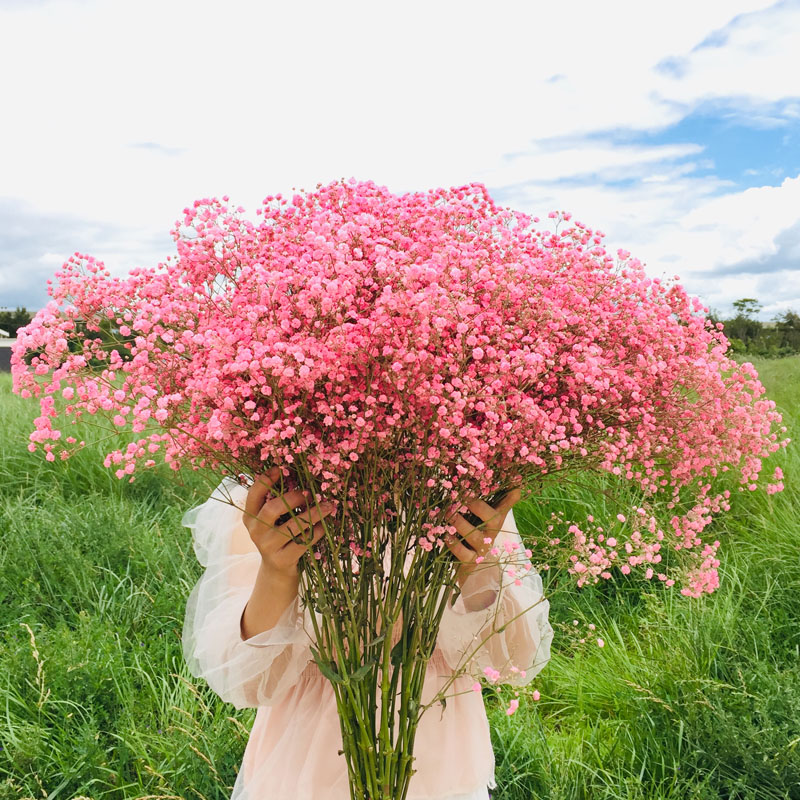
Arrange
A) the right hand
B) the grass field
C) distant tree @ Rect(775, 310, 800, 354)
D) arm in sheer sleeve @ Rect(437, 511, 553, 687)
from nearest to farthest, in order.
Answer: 1. the right hand
2. arm in sheer sleeve @ Rect(437, 511, 553, 687)
3. the grass field
4. distant tree @ Rect(775, 310, 800, 354)

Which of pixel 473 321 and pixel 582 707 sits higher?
pixel 473 321

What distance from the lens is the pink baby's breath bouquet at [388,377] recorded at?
137 centimetres

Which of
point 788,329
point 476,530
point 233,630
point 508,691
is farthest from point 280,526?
point 788,329

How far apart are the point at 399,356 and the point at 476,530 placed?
1.43 ft

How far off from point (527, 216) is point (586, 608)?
3.88 m

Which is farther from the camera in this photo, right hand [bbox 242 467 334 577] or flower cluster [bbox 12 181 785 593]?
right hand [bbox 242 467 334 577]

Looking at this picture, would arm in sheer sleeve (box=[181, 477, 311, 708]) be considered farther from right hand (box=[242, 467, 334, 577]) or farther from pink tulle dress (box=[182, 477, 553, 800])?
right hand (box=[242, 467, 334, 577])

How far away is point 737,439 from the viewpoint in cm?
176

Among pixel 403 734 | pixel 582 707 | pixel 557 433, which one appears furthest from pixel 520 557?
pixel 582 707

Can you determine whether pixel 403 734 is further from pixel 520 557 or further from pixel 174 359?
pixel 174 359

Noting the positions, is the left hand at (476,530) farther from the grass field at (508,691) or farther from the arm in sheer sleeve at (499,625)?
the grass field at (508,691)

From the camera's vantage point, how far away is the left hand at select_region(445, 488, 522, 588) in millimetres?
1573

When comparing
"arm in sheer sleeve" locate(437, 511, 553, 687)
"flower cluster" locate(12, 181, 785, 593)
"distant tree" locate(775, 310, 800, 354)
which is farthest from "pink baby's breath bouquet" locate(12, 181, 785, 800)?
"distant tree" locate(775, 310, 800, 354)

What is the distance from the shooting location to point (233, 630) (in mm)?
2088
